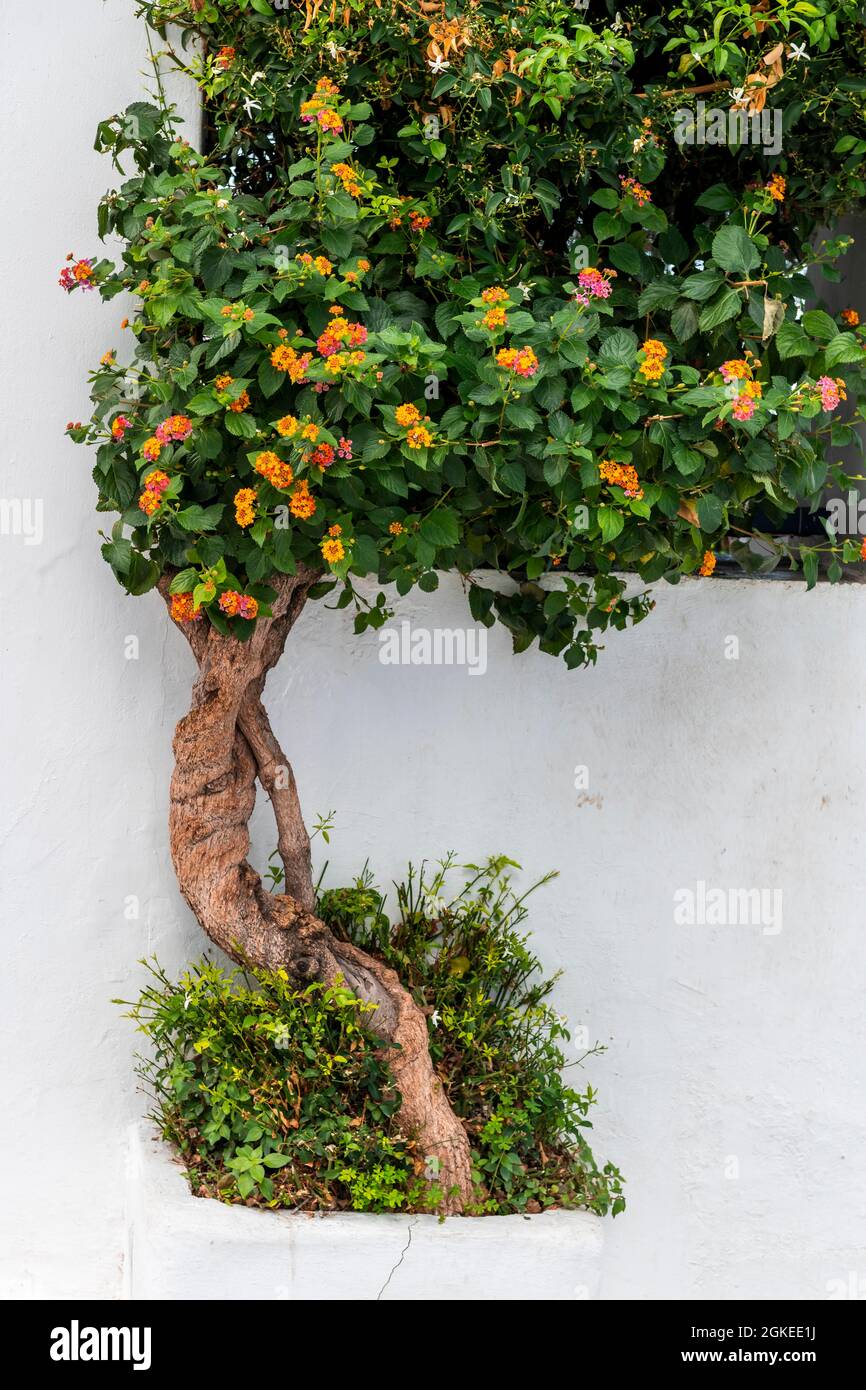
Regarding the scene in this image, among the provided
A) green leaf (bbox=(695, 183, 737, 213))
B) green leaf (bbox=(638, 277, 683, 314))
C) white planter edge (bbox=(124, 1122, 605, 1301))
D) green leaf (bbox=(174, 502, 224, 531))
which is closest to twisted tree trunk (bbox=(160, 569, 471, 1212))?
white planter edge (bbox=(124, 1122, 605, 1301))

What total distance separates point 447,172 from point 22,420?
125 cm

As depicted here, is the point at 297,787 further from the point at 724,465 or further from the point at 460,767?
the point at 724,465

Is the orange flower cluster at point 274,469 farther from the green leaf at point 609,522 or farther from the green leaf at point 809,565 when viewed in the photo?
the green leaf at point 809,565

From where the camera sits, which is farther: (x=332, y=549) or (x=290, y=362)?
(x=332, y=549)

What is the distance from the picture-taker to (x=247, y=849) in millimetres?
3270

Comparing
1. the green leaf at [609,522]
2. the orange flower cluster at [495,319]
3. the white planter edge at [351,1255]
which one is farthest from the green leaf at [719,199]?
the white planter edge at [351,1255]

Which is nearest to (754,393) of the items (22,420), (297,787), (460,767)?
(460,767)

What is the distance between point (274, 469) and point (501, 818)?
52.9 inches

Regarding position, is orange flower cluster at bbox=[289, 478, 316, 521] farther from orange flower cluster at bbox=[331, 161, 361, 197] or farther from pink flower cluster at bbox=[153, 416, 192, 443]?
orange flower cluster at bbox=[331, 161, 361, 197]

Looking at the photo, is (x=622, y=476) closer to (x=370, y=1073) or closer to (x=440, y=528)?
(x=440, y=528)

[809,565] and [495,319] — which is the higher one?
[495,319]

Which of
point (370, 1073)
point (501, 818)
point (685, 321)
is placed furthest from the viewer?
point (501, 818)

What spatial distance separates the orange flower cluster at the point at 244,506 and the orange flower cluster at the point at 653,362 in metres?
0.89

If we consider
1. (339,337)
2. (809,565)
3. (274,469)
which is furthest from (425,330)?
(809,565)
